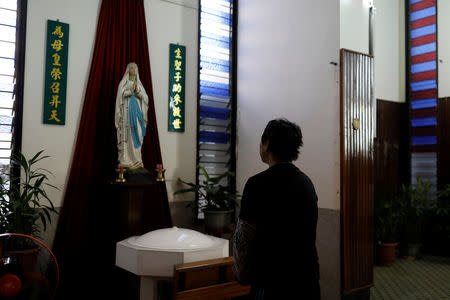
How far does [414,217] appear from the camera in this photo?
4840 millimetres

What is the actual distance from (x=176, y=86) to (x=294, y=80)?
1278 mm

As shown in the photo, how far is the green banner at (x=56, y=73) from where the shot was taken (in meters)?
3.47

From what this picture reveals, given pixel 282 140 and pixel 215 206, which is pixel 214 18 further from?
pixel 282 140

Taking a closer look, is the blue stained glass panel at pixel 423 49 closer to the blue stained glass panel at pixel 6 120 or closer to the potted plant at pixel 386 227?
the potted plant at pixel 386 227

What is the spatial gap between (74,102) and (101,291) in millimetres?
1756

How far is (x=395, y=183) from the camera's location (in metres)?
5.23

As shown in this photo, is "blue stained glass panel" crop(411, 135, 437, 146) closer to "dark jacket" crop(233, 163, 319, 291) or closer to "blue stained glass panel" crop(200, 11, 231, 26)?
"blue stained glass panel" crop(200, 11, 231, 26)

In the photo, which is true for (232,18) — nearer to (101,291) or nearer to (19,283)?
(101,291)

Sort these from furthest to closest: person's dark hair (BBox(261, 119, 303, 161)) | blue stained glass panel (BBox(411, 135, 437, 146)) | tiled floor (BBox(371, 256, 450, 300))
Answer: blue stained glass panel (BBox(411, 135, 437, 146)) → tiled floor (BBox(371, 256, 450, 300)) → person's dark hair (BBox(261, 119, 303, 161))

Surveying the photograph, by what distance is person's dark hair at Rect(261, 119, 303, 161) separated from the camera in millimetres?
1428

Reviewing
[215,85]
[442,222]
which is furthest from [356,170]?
[442,222]

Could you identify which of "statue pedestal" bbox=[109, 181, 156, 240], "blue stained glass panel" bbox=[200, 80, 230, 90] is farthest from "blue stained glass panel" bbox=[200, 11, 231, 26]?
"statue pedestal" bbox=[109, 181, 156, 240]

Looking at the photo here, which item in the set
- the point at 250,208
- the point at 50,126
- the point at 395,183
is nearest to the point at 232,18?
the point at 50,126

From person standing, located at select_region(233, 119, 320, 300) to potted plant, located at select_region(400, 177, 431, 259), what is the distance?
394 centimetres
